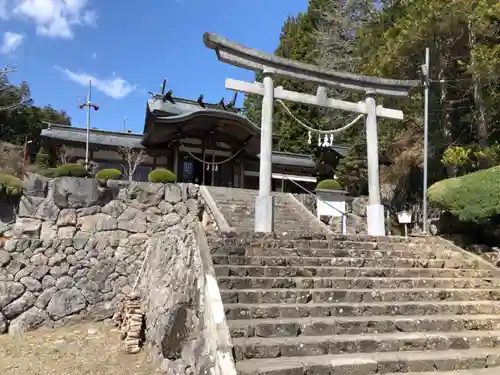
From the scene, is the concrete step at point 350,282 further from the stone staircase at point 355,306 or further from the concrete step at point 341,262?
the concrete step at point 341,262

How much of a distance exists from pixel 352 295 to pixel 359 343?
107 centimetres

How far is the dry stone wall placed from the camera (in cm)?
963

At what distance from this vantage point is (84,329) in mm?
9383

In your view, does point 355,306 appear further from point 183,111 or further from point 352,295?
point 183,111

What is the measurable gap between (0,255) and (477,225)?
10.8 metres

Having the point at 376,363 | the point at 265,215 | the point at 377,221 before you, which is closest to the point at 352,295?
the point at 376,363

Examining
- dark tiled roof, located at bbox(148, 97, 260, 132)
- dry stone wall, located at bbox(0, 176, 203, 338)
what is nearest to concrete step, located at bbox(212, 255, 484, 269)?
dry stone wall, located at bbox(0, 176, 203, 338)

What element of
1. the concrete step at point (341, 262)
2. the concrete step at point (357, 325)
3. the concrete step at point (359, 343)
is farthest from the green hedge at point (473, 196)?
the concrete step at point (359, 343)

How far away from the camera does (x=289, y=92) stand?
9.43 metres

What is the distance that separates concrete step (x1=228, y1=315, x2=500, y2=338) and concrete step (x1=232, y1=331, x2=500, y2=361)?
0.26 ft

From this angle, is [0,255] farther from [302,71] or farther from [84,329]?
[302,71]

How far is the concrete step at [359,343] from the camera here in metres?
4.19

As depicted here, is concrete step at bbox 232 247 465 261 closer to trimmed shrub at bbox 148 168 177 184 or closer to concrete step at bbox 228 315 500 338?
concrete step at bbox 228 315 500 338

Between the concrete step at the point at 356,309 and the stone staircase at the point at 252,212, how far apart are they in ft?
18.4
